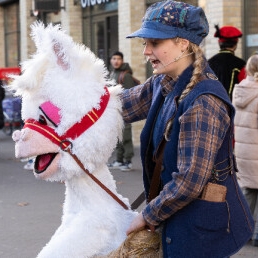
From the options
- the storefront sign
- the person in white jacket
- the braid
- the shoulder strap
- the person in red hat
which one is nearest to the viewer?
the braid

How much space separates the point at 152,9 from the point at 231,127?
635mm

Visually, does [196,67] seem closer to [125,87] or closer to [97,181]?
[97,181]

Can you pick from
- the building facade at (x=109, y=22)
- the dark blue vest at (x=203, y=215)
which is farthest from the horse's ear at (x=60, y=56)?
the building facade at (x=109, y=22)

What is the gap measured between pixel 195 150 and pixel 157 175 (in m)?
0.30

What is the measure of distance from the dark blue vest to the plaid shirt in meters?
0.06

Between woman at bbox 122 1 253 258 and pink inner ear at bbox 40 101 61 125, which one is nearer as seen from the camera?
woman at bbox 122 1 253 258

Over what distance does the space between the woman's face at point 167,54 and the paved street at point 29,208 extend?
3367 mm

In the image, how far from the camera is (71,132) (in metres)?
3.31

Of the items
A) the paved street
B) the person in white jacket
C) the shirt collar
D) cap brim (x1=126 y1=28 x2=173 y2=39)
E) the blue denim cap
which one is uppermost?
the blue denim cap

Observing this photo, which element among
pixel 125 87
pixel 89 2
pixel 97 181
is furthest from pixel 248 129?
pixel 89 2

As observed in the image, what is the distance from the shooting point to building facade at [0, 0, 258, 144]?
1136 centimetres

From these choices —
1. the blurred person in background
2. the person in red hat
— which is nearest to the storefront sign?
the blurred person in background

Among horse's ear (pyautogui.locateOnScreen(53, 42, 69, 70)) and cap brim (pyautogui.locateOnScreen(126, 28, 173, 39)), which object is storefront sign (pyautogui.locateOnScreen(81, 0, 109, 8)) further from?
cap brim (pyautogui.locateOnScreen(126, 28, 173, 39))

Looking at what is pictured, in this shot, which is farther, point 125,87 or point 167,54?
point 125,87
